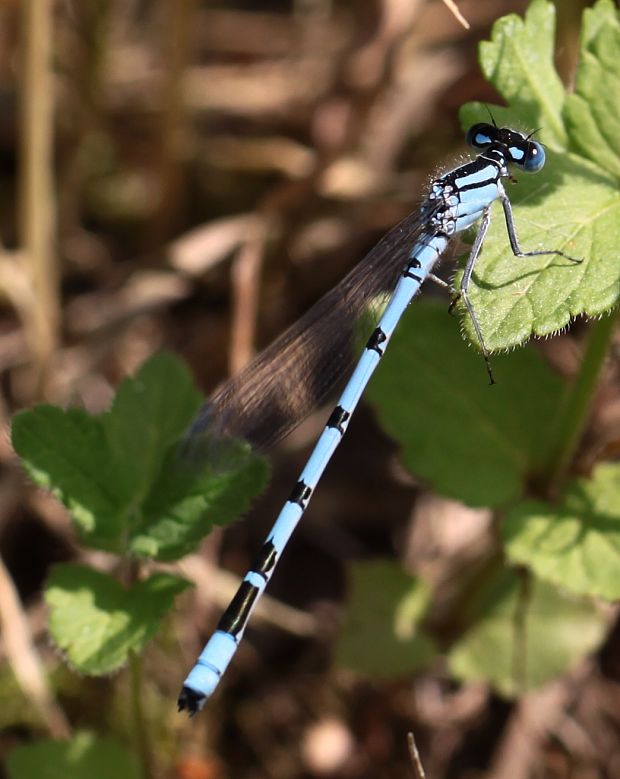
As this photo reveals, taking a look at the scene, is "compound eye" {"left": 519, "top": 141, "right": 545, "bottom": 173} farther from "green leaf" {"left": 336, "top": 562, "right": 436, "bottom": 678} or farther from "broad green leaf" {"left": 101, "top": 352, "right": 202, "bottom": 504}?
"green leaf" {"left": 336, "top": 562, "right": 436, "bottom": 678}

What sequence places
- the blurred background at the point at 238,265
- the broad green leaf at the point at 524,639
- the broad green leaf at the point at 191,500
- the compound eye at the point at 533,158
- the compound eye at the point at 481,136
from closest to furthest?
1. the broad green leaf at the point at 191,500
2. the compound eye at the point at 533,158
3. the compound eye at the point at 481,136
4. the broad green leaf at the point at 524,639
5. the blurred background at the point at 238,265

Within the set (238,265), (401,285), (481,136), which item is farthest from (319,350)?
(238,265)

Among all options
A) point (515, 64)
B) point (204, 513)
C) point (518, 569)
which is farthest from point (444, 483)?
point (515, 64)

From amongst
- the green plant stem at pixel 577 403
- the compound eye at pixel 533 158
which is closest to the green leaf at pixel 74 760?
the green plant stem at pixel 577 403

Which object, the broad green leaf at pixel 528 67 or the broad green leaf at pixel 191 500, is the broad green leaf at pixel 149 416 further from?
the broad green leaf at pixel 528 67

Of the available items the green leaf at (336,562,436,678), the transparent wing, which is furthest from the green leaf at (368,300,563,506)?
the green leaf at (336,562,436,678)

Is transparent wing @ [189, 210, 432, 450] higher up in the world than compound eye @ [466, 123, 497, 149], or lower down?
lower down

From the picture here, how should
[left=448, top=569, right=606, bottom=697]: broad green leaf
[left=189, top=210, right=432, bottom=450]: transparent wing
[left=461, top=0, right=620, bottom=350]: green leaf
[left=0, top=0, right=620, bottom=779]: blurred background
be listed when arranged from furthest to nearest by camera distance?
[left=0, top=0, right=620, bottom=779]: blurred background < [left=448, top=569, right=606, bottom=697]: broad green leaf < [left=189, top=210, right=432, bottom=450]: transparent wing < [left=461, top=0, right=620, bottom=350]: green leaf

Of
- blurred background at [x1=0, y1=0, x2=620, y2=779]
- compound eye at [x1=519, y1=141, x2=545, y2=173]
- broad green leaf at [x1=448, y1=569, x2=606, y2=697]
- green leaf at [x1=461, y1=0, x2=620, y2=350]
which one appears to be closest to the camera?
green leaf at [x1=461, y1=0, x2=620, y2=350]
